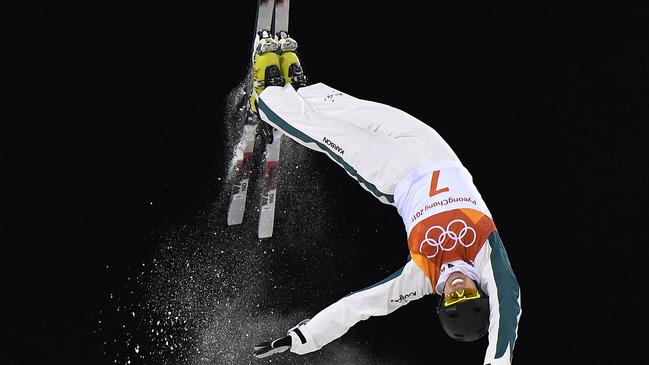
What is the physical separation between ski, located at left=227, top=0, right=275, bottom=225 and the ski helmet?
1.72 meters

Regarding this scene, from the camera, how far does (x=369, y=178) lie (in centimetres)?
449

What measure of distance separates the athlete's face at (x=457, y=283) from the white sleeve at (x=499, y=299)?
9cm

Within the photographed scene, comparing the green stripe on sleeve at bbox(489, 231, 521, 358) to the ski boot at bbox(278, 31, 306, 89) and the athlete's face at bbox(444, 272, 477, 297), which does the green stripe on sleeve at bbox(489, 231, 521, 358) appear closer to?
the athlete's face at bbox(444, 272, 477, 297)

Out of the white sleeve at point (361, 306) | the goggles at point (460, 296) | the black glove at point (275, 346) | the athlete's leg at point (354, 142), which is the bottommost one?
the black glove at point (275, 346)

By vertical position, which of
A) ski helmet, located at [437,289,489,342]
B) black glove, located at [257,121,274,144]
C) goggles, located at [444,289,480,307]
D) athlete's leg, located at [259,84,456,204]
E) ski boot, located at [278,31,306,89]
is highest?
ski boot, located at [278,31,306,89]

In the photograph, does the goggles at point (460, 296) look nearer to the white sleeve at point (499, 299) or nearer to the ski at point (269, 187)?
the white sleeve at point (499, 299)

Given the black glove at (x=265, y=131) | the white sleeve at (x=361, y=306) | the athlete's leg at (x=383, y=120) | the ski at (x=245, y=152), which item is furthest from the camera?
the black glove at (x=265, y=131)

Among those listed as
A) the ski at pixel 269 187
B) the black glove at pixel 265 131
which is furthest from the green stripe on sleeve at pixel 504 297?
the ski at pixel 269 187

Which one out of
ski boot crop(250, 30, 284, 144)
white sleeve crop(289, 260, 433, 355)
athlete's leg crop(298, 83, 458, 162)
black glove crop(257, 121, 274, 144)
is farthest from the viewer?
black glove crop(257, 121, 274, 144)

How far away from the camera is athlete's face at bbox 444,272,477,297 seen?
405 centimetres

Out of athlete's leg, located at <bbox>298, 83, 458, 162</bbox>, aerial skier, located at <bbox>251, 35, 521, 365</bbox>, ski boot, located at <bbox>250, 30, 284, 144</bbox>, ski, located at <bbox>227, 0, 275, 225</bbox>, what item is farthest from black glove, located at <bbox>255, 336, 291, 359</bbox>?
ski, located at <bbox>227, 0, 275, 225</bbox>

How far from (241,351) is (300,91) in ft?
5.10

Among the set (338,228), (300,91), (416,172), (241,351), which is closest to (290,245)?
(338,228)

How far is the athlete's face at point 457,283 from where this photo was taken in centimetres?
405
